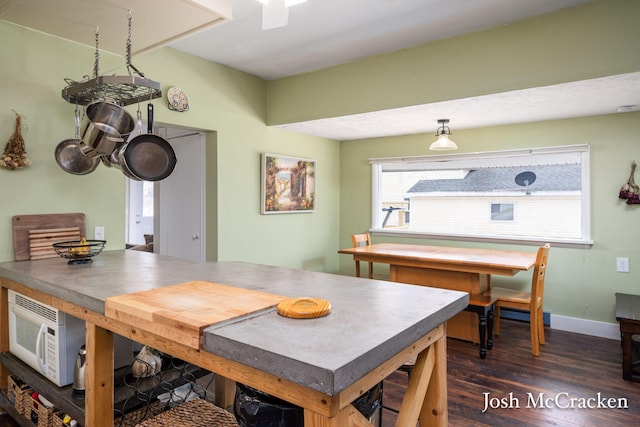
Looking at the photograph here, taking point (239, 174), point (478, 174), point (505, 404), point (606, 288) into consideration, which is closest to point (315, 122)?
point (239, 174)

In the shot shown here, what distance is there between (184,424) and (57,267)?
1.10 m

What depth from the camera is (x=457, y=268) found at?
312cm

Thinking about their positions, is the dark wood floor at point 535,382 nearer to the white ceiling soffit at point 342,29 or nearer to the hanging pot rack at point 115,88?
A: the hanging pot rack at point 115,88

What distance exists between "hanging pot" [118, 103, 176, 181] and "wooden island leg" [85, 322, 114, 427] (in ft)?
2.75

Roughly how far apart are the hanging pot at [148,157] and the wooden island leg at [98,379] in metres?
0.84

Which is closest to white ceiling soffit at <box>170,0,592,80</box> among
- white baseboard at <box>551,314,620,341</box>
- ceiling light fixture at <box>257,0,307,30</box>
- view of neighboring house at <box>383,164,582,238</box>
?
ceiling light fixture at <box>257,0,307,30</box>

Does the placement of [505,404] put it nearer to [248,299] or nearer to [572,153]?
[248,299]

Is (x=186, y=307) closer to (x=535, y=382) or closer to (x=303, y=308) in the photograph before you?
(x=303, y=308)

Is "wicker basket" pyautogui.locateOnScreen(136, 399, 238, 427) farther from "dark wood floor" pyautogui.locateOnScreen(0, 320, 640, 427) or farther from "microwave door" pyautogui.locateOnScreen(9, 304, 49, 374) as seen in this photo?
"dark wood floor" pyautogui.locateOnScreen(0, 320, 640, 427)

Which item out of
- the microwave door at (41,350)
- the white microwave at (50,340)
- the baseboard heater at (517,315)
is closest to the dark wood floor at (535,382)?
the baseboard heater at (517,315)

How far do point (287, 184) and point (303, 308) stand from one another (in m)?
3.08

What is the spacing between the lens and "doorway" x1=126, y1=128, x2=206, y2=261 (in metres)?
3.59

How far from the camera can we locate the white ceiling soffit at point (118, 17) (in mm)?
1862

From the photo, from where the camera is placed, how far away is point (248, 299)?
1310 mm
